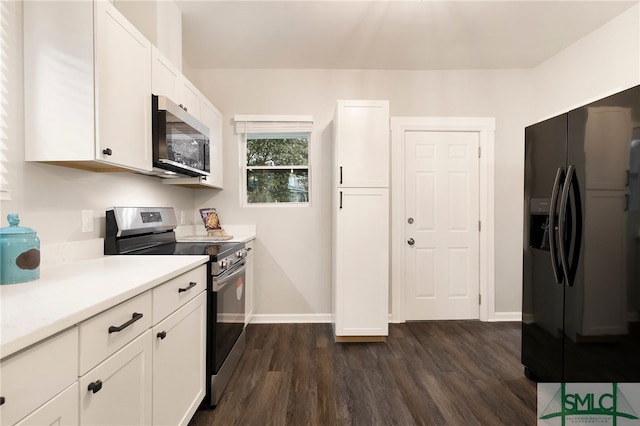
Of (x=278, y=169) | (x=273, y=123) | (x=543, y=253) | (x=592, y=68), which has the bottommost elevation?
(x=543, y=253)

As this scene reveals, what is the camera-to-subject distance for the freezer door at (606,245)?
141 centimetres

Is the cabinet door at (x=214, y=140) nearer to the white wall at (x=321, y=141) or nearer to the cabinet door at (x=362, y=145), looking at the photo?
the white wall at (x=321, y=141)

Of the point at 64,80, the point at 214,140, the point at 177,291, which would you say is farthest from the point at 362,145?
the point at 64,80

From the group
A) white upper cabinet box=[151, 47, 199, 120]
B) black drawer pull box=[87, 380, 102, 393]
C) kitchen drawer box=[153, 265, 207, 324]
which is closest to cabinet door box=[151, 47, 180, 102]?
white upper cabinet box=[151, 47, 199, 120]

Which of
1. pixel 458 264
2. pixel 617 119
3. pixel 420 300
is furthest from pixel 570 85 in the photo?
pixel 420 300

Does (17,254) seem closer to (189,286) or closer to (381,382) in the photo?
(189,286)

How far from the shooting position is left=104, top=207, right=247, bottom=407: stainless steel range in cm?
173

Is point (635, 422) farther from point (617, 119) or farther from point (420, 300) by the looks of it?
point (420, 300)

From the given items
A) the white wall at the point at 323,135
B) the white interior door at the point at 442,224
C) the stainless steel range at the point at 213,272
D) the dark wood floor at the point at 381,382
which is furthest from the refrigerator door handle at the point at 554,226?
the stainless steel range at the point at 213,272

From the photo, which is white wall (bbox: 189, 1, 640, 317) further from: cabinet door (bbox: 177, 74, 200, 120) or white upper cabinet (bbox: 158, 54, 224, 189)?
cabinet door (bbox: 177, 74, 200, 120)

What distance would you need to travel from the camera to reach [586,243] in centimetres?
160

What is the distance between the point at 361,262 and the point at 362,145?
1090 millimetres

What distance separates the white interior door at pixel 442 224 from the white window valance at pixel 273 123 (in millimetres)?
1146

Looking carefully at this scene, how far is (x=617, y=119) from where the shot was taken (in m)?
1.47
